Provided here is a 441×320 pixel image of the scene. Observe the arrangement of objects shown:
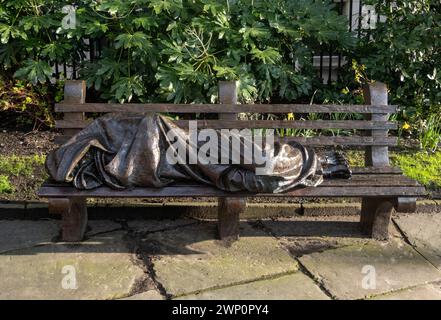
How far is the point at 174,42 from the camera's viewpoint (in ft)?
18.3

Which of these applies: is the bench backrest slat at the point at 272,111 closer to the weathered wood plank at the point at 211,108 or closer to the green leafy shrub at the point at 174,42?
the weathered wood plank at the point at 211,108

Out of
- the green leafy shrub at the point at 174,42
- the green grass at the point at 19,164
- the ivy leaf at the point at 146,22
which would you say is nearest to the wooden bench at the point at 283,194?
the green grass at the point at 19,164

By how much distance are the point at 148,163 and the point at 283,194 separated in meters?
0.91

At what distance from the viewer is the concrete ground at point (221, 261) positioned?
362 cm

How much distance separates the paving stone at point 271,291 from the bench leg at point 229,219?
1.91 feet

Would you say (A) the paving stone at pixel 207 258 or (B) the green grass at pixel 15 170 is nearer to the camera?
(A) the paving stone at pixel 207 258

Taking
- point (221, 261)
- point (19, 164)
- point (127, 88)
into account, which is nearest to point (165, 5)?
point (127, 88)

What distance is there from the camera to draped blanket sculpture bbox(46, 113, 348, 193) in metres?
3.96

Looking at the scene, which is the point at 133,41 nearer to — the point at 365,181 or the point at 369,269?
the point at 365,181

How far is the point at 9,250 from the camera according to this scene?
4129 mm

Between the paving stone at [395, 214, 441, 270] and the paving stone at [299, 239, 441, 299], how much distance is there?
0.09 metres

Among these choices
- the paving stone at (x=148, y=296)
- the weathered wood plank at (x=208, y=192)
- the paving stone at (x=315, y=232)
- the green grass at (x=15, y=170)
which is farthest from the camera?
the green grass at (x=15, y=170)
